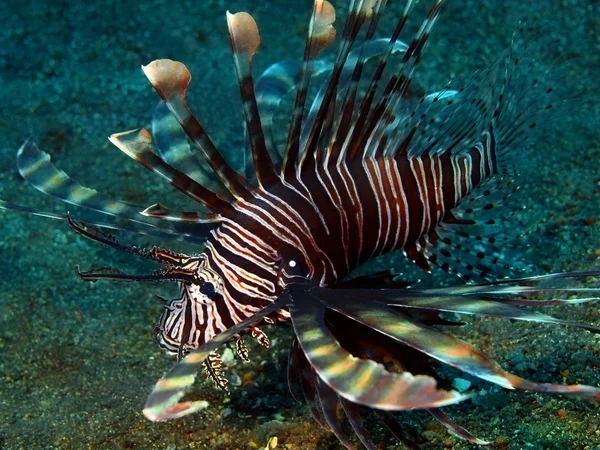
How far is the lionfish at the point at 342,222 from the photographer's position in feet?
5.65

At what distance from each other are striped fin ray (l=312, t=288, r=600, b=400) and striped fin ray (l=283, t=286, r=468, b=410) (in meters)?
0.07

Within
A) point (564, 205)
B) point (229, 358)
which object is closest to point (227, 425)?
point (229, 358)

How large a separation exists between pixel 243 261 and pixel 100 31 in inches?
172

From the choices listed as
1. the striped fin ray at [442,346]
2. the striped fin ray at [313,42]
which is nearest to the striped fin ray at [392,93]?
the striped fin ray at [313,42]

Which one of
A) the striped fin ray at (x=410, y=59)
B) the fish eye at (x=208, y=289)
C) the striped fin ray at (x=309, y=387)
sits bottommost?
the striped fin ray at (x=309, y=387)

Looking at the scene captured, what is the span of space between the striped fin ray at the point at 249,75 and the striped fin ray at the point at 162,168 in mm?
268

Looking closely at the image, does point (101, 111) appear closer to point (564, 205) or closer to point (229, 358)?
point (229, 358)

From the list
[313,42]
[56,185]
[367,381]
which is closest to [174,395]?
[367,381]

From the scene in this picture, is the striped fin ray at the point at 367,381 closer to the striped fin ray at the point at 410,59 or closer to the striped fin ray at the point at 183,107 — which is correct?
the striped fin ray at the point at 183,107

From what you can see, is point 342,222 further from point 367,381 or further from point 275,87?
point 367,381

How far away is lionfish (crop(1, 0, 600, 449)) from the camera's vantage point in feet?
5.65

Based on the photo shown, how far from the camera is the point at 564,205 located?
4457mm

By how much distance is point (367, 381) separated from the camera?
1.36 m

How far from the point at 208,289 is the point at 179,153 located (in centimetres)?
82
